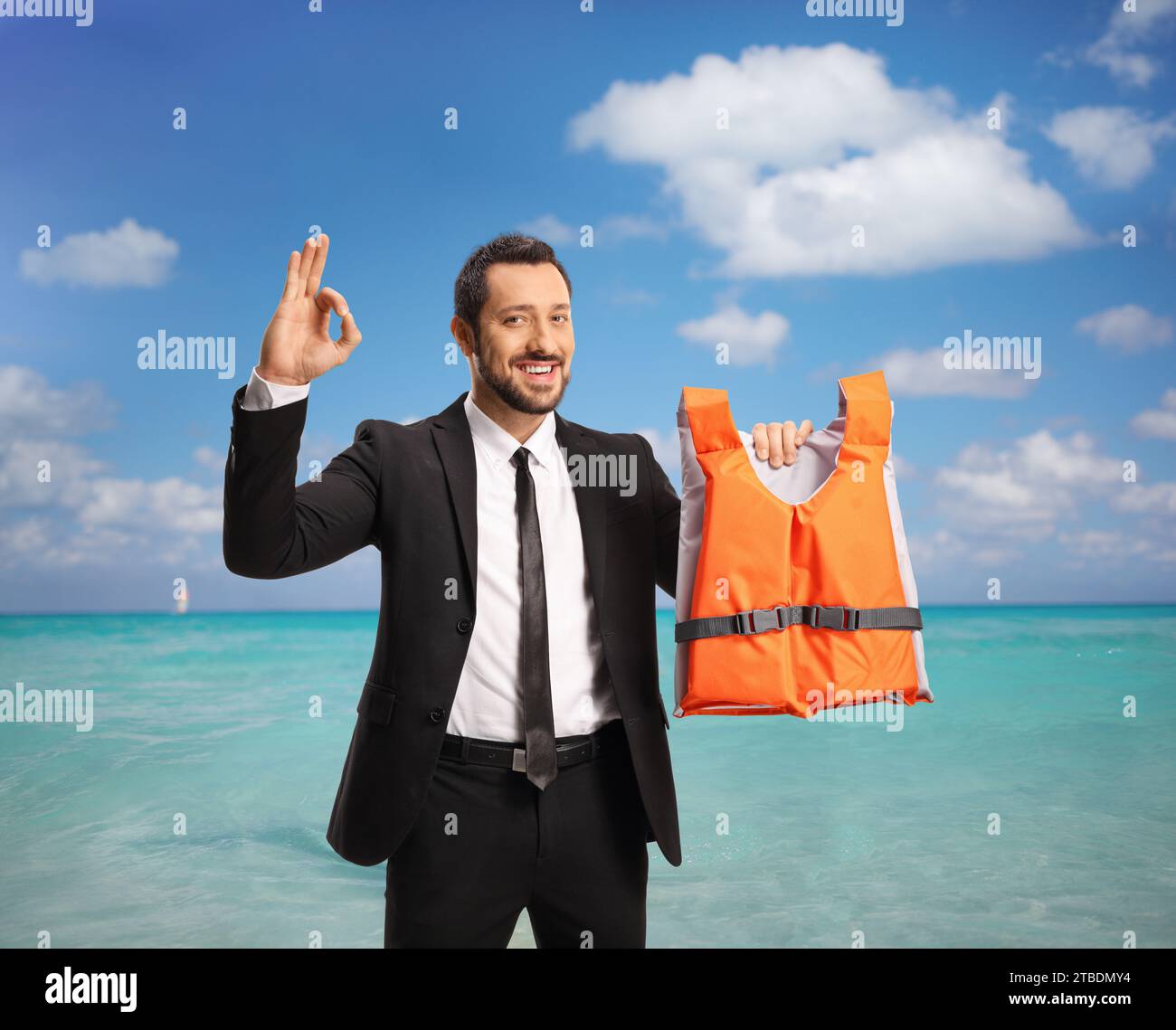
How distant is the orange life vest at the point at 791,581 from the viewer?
253cm

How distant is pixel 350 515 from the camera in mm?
2426

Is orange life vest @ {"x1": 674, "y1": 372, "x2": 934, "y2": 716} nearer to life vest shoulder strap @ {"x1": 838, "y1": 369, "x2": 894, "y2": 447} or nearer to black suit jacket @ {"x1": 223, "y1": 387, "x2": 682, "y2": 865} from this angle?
life vest shoulder strap @ {"x1": 838, "y1": 369, "x2": 894, "y2": 447}

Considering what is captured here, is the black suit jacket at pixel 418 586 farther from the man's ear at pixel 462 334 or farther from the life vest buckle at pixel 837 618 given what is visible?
the life vest buckle at pixel 837 618

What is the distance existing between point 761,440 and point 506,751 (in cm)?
109

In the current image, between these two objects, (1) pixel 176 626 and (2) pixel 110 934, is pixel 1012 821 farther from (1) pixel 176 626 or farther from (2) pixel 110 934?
(1) pixel 176 626

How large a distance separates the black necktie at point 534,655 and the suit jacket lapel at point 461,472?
0.12 m

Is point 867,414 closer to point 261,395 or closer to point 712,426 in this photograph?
point 712,426

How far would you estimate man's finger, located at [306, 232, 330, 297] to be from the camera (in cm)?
224

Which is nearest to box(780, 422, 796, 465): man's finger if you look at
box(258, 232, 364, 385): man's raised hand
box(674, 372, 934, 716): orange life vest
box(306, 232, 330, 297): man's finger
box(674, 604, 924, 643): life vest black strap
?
box(674, 372, 934, 716): orange life vest

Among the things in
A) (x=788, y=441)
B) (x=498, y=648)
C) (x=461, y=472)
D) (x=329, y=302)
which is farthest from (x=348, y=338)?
(x=788, y=441)

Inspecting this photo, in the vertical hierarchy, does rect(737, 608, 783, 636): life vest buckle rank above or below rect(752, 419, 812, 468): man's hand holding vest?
below

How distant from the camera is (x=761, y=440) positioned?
268 cm

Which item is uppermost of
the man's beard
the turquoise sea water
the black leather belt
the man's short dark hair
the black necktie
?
the man's short dark hair
